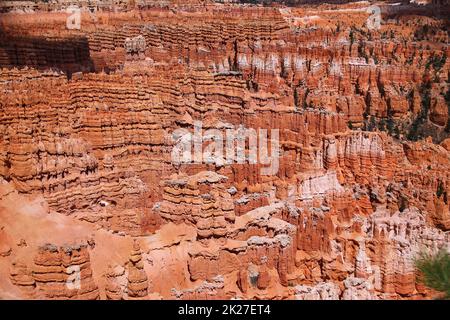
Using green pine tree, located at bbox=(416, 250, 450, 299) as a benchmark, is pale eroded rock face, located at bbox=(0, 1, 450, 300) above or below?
below

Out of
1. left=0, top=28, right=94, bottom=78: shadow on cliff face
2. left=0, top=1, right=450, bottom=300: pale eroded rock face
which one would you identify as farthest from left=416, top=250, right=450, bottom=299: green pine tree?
left=0, top=28, right=94, bottom=78: shadow on cliff face

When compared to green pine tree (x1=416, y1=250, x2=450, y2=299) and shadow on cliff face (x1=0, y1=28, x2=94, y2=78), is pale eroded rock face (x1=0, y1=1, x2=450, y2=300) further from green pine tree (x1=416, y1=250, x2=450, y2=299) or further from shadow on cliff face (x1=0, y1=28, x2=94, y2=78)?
shadow on cliff face (x1=0, y1=28, x2=94, y2=78)

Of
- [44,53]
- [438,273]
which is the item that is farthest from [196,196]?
[44,53]

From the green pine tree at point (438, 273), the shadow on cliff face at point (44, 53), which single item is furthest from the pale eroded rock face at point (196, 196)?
the shadow on cliff face at point (44, 53)

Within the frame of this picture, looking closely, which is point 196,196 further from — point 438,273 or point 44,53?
point 44,53

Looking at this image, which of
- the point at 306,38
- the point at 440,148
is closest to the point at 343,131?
the point at 440,148

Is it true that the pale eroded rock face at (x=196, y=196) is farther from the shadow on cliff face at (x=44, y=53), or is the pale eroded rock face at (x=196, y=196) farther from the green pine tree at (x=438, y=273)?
the shadow on cliff face at (x=44, y=53)
